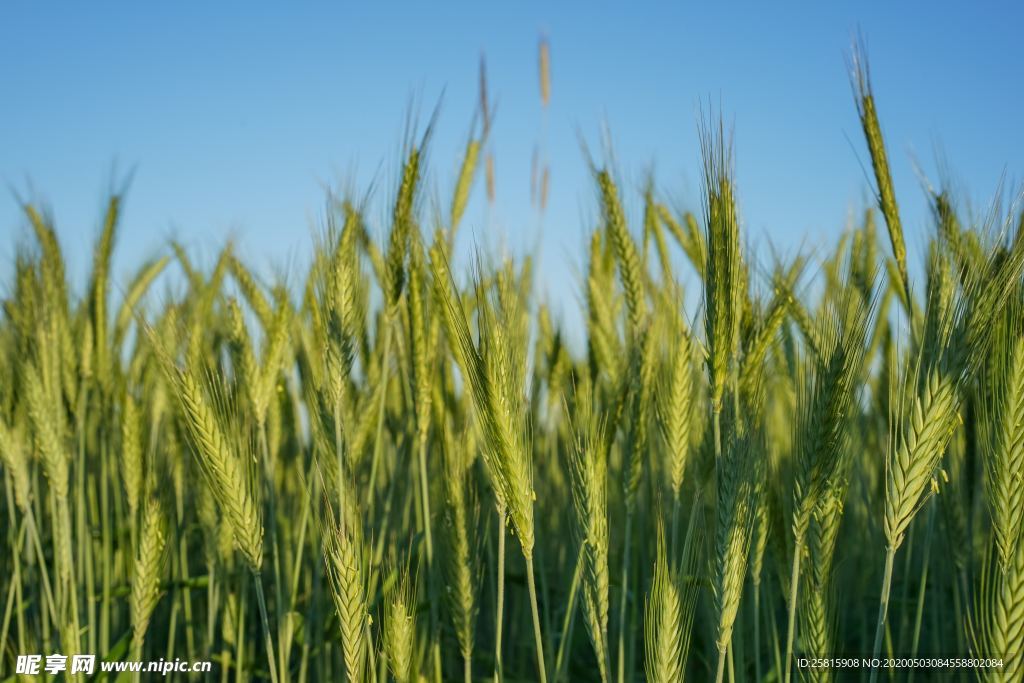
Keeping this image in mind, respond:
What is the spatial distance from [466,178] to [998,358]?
5.43 ft

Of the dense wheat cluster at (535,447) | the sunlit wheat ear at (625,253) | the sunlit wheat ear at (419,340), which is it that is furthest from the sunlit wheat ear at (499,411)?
the sunlit wheat ear at (625,253)

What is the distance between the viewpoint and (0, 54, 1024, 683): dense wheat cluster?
1.44 meters

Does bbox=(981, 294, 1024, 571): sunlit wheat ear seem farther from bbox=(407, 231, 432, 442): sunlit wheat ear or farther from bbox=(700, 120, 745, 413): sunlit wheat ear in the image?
bbox=(407, 231, 432, 442): sunlit wheat ear

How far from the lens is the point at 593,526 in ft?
5.01

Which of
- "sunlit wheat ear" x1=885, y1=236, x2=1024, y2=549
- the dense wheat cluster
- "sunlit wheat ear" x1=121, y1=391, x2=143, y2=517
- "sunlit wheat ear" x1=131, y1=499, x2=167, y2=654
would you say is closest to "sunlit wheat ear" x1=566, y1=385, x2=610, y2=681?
the dense wheat cluster

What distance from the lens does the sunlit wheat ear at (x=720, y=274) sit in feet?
5.57

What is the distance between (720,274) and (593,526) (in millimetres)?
581

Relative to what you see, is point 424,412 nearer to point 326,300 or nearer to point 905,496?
point 326,300

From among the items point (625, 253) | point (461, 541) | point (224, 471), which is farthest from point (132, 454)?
point (625, 253)

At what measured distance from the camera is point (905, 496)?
134cm

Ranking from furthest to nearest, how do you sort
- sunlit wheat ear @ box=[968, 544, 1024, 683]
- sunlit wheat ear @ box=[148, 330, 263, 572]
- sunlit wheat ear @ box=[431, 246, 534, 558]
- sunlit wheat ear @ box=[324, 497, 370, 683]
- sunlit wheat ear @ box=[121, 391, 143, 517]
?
1. sunlit wheat ear @ box=[121, 391, 143, 517]
2. sunlit wheat ear @ box=[148, 330, 263, 572]
3. sunlit wheat ear @ box=[324, 497, 370, 683]
4. sunlit wheat ear @ box=[431, 246, 534, 558]
5. sunlit wheat ear @ box=[968, 544, 1024, 683]

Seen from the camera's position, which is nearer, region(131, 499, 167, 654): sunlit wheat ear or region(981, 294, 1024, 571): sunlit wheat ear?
region(981, 294, 1024, 571): sunlit wheat ear

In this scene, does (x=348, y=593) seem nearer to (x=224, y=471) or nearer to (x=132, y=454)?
(x=224, y=471)

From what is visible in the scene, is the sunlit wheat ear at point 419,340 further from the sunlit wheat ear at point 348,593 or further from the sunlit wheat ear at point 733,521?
the sunlit wheat ear at point 733,521
